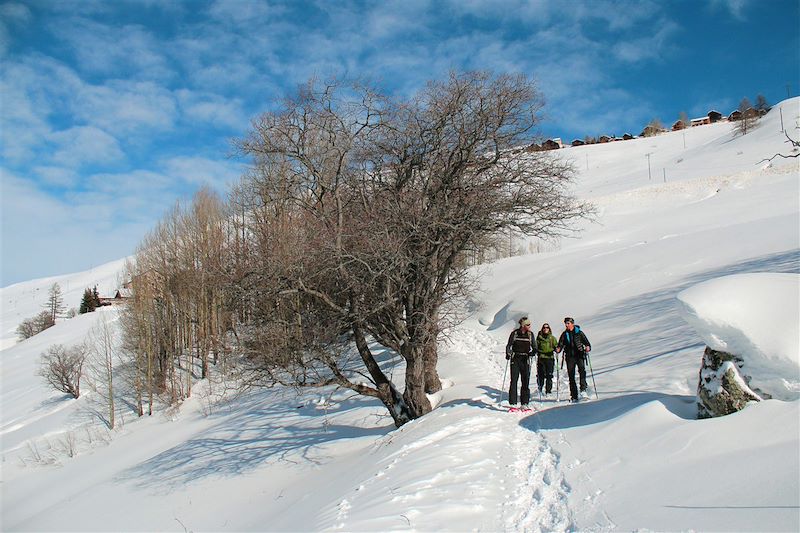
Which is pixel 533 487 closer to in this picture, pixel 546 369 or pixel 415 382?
pixel 546 369

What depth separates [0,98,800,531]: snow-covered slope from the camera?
15.9 feet

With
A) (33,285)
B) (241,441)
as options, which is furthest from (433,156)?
(33,285)

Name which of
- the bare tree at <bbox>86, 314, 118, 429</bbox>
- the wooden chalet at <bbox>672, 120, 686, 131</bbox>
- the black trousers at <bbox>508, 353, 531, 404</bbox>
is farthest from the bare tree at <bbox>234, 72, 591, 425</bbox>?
the wooden chalet at <bbox>672, 120, 686, 131</bbox>

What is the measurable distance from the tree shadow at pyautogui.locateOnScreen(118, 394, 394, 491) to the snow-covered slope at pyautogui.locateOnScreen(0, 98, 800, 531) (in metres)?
0.08

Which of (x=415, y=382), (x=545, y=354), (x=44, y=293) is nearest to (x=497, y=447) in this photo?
(x=545, y=354)

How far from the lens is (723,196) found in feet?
135

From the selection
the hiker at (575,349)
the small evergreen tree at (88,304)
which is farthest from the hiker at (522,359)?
the small evergreen tree at (88,304)

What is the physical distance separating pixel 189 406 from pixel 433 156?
1985 cm

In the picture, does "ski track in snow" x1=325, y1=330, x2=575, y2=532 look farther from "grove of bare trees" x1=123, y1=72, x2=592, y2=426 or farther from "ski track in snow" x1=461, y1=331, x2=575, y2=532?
"grove of bare trees" x1=123, y1=72, x2=592, y2=426

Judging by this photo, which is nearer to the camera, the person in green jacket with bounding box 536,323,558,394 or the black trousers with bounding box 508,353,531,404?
the black trousers with bounding box 508,353,531,404

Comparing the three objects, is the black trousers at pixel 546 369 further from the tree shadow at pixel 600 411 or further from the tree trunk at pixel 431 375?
the tree trunk at pixel 431 375

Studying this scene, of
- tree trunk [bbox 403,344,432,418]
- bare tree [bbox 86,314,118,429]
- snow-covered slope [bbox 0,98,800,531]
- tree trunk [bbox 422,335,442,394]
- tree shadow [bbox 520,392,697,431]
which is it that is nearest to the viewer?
snow-covered slope [bbox 0,98,800,531]

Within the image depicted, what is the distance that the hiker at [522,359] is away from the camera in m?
9.14

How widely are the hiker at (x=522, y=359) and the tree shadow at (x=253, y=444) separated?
439 centimetres
